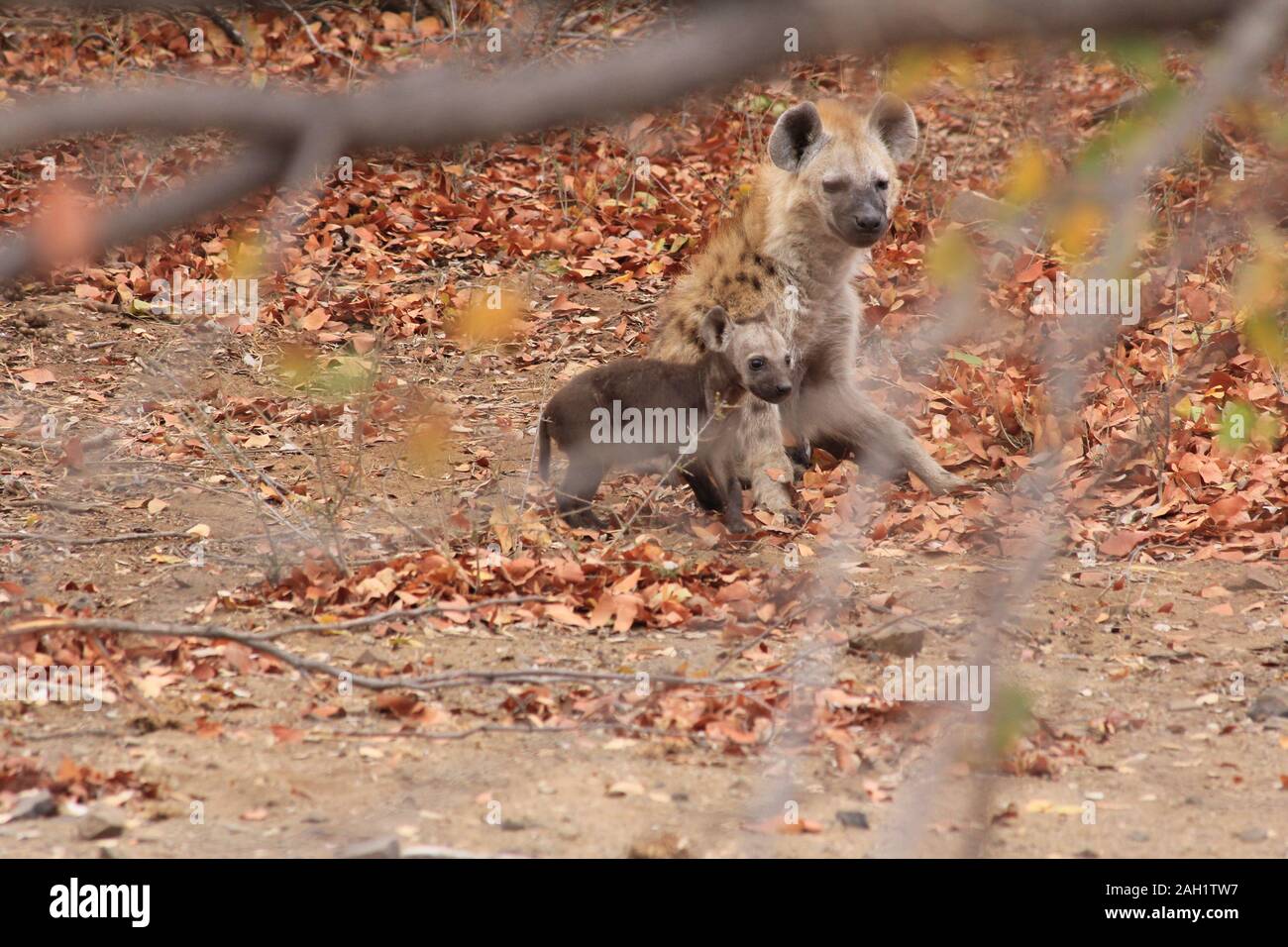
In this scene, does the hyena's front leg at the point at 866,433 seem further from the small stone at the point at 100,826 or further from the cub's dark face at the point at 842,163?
the small stone at the point at 100,826

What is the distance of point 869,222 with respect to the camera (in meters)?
6.81

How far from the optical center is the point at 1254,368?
7938mm

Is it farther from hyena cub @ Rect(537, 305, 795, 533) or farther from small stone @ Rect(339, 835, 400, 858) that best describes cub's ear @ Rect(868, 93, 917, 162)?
small stone @ Rect(339, 835, 400, 858)

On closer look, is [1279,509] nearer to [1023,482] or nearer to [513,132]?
[1023,482]

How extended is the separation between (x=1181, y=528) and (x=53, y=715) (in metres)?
4.62

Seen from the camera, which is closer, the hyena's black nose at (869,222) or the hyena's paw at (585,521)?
the hyena's paw at (585,521)

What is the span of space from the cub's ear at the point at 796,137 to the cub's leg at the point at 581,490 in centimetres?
177

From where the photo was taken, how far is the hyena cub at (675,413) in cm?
651

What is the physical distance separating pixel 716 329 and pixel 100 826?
3.78 meters

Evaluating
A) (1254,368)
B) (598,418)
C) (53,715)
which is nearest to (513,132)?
(53,715)

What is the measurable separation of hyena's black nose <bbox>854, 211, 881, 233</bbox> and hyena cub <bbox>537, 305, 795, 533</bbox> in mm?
617

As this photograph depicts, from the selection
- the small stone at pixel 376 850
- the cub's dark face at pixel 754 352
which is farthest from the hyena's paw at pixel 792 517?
the small stone at pixel 376 850

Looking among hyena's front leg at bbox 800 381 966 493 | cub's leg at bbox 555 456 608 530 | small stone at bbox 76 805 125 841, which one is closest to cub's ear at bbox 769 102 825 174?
hyena's front leg at bbox 800 381 966 493

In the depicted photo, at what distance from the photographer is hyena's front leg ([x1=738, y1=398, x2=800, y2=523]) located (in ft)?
22.8
